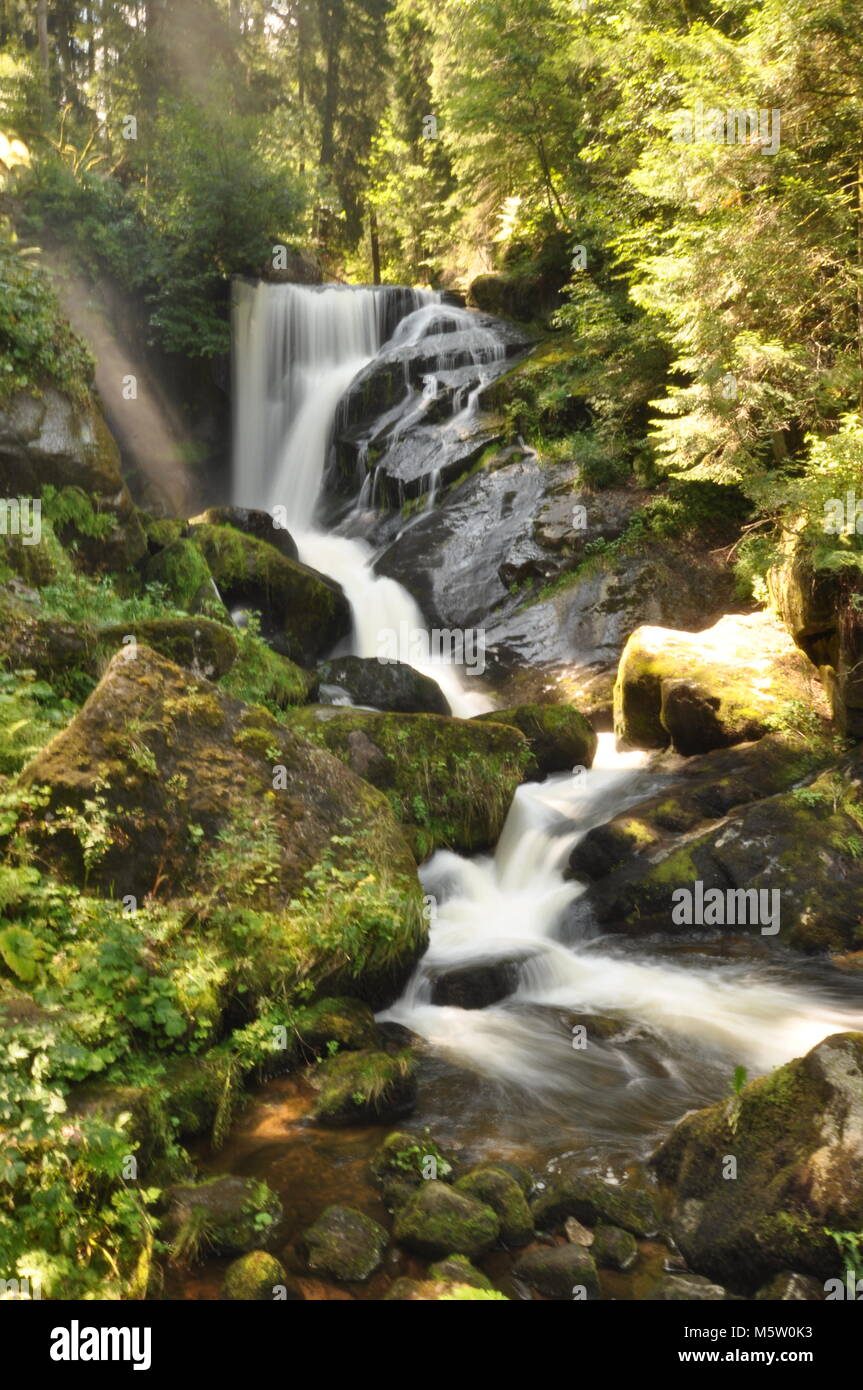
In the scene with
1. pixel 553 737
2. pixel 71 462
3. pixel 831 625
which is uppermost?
→ pixel 71 462

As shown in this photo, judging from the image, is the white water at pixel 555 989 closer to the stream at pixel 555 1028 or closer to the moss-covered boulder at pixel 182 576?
the stream at pixel 555 1028

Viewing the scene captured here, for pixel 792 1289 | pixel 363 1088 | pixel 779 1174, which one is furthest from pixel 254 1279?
pixel 779 1174

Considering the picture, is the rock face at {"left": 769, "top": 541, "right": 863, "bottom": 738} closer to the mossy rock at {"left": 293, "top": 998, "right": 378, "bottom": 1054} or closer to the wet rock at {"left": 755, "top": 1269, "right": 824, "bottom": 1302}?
the mossy rock at {"left": 293, "top": 998, "right": 378, "bottom": 1054}

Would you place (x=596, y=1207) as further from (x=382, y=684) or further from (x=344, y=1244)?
(x=382, y=684)

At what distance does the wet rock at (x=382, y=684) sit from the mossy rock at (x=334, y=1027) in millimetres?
5855

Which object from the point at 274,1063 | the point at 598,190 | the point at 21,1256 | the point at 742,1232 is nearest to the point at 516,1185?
the point at 742,1232

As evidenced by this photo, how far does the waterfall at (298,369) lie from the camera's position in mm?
18875

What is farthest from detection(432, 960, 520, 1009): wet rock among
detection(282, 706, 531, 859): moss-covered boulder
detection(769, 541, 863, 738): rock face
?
detection(769, 541, 863, 738): rock face

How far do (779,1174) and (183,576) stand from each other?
924cm

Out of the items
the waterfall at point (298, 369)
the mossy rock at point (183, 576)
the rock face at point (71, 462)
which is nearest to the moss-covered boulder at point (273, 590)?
the mossy rock at point (183, 576)

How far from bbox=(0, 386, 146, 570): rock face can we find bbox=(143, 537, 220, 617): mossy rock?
0.88 ft

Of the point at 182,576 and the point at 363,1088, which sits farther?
the point at 182,576

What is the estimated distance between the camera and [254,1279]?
141 inches

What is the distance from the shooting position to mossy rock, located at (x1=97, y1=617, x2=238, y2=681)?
25.2 feet
